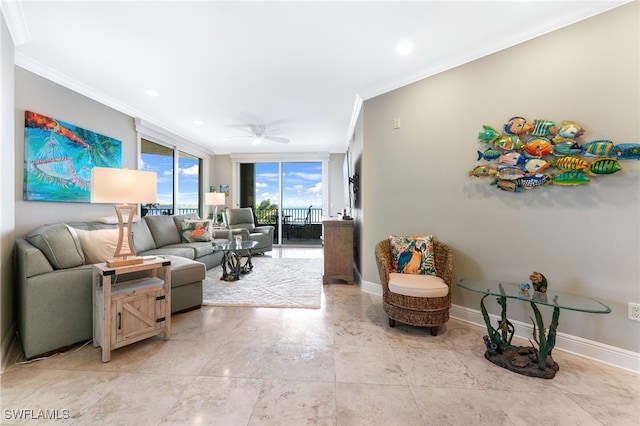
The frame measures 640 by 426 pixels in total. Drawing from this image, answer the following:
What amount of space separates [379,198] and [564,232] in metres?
1.85

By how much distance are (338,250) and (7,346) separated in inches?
134

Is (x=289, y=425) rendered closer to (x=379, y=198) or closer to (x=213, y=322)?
(x=213, y=322)

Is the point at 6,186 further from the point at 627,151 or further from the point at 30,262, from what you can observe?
the point at 627,151

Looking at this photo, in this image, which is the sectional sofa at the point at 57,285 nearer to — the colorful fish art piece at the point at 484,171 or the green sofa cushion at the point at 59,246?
the green sofa cushion at the point at 59,246

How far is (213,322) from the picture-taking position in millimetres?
2615

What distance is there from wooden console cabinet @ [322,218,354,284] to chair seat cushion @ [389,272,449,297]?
138 centimetres

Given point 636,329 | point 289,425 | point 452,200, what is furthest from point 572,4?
point 289,425

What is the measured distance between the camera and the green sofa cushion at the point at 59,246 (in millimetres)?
→ 2146

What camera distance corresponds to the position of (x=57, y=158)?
3.01 m

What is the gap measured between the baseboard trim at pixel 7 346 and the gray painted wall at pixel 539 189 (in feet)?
11.9

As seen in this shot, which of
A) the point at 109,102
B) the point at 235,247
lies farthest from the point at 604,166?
the point at 109,102

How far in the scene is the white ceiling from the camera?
2.02 metres

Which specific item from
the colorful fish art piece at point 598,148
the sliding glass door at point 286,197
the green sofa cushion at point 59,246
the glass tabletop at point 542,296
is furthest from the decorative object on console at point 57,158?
the colorful fish art piece at point 598,148

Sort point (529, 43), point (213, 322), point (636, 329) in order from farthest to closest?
point (213, 322)
point (529, 43)
point (636, 329)
